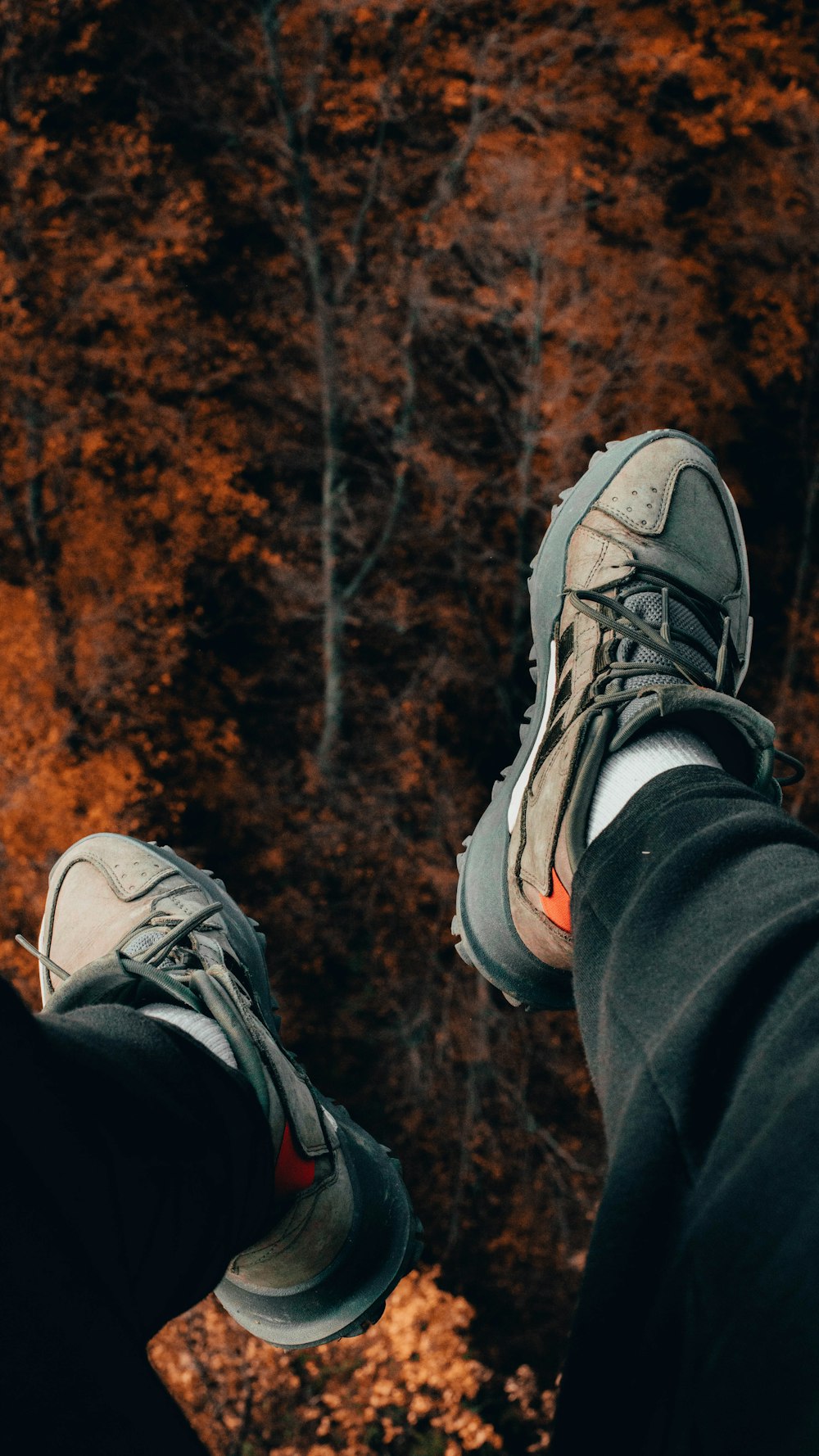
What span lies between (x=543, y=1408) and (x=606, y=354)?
34.5ft

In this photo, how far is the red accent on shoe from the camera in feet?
6.84

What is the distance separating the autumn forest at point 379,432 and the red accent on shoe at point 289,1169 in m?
9.13

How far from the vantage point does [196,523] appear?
491 inches

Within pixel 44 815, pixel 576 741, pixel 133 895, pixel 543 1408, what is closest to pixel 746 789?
pixel 576 741

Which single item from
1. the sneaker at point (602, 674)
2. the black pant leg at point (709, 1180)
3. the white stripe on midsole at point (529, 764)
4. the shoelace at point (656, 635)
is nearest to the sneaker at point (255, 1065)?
the sneaker at point (602, 674)

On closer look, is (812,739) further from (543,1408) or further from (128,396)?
(128,396)

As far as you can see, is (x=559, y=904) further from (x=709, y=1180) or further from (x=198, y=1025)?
(x=709, y=1180)

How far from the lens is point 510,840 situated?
2.49m

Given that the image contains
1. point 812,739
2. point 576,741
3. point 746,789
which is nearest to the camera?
point 746,789

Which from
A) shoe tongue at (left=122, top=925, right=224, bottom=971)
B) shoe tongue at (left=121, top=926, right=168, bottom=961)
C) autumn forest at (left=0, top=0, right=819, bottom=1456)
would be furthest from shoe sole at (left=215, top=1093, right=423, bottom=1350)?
autumn forest at (left=0, top=0, right=819, bottom=1456)

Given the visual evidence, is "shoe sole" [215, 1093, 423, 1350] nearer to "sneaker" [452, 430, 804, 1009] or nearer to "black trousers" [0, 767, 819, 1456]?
"sneaker" [452, 430, 804, 1009]

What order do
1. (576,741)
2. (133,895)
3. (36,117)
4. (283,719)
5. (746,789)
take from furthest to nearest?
(283,719), (36,117), (133,895), (576,741), (746,789)

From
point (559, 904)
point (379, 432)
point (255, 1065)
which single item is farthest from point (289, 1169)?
point (379, 432)

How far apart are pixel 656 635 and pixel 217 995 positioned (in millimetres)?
1360
